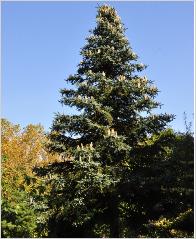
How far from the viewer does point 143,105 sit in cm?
1478

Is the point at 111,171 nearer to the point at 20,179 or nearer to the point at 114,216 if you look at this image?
the point at 114,216

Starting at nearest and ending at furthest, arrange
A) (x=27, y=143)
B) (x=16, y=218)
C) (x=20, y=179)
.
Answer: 1. (x=16, y=218)
2. (x=20, y=179)
3. (x=27, y=143)

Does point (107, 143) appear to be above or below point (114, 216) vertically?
above

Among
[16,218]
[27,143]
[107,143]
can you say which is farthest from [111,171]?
[27,143]

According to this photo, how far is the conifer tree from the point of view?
43.0 ft

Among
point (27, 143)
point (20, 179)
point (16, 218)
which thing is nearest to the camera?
point (16, 218)

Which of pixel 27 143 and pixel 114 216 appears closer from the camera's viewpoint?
pixel 114 216

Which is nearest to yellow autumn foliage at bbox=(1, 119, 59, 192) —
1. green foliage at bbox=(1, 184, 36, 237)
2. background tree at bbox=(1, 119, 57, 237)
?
background tree at bbox=(1, 119, 57, 237)

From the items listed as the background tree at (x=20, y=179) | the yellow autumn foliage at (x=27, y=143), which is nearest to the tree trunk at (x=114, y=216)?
the background tree at (x=20, y=179)

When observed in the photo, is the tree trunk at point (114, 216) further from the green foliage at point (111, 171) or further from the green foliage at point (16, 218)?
the green foliage at point (16, 218)

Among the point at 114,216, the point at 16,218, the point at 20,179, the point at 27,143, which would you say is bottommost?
the point at 16,218

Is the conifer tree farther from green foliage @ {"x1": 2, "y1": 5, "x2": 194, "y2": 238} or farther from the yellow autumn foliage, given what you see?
the yellow autumn foliage

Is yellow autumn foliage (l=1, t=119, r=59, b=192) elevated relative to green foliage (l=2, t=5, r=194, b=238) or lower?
elevated

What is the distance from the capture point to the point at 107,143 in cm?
1341
